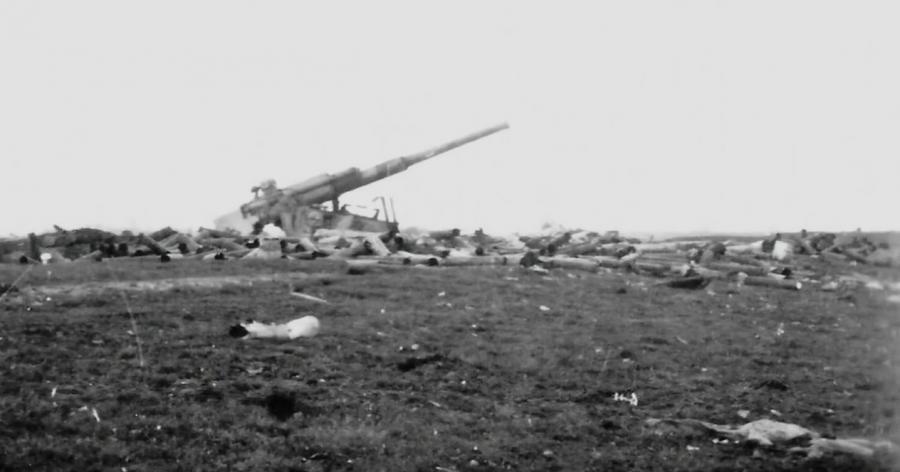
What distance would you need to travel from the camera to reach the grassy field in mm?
4859

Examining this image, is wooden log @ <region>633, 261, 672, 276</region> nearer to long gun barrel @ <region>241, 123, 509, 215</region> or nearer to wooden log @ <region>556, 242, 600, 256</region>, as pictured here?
wooden log @ <region>556, 242, 600, 256</region>

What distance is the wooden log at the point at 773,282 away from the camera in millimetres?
14305

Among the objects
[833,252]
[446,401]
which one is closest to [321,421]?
[446,401]

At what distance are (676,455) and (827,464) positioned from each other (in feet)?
3.03

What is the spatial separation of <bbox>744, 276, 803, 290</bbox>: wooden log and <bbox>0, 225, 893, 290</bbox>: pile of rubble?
18 mm

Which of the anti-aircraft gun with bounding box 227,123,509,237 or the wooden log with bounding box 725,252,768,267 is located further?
the anti-aircraft gun with bounding box 227,123,509,237

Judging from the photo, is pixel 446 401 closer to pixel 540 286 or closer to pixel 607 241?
pixel 540 286

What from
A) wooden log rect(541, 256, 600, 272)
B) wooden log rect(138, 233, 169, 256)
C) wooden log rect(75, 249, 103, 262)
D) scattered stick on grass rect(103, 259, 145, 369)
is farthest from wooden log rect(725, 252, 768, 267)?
wooden log rect(75, 249, 103, 262)

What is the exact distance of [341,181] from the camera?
23219 mm

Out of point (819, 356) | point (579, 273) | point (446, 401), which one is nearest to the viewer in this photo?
point (446, 401)

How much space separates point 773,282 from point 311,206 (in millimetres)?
12897

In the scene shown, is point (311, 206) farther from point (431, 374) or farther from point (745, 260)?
point (431, 374)

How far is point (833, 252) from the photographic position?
2078 centimetres

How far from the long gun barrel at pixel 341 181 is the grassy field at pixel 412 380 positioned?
11285 mm
